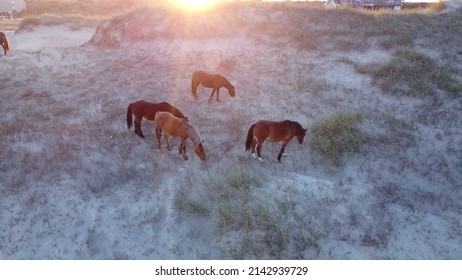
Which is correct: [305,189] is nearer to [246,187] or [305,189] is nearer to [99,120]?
[246,187]

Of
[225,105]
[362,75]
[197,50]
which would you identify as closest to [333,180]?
[225,105]

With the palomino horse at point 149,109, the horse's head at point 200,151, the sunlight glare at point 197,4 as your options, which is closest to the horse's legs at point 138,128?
the palomino horse at point 149,109

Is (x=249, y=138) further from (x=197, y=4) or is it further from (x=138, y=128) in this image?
(x=197, y=4)

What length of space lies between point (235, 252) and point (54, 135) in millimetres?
7467

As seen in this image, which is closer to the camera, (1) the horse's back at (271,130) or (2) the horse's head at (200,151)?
(1) the horse's back at (271,130)

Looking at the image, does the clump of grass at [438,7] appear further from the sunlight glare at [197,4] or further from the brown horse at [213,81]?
the brown horse at [213,81]

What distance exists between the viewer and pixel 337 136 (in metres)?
9.96

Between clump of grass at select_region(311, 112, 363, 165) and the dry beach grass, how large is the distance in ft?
0.18

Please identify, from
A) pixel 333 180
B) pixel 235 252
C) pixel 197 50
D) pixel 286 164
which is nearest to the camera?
pixel 235 252

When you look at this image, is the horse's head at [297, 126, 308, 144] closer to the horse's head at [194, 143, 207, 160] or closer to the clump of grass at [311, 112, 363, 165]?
the clump of grass at [311, 112, 363, 165]

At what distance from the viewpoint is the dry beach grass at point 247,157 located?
7.15m

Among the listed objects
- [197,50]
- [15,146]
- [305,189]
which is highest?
[197,50]

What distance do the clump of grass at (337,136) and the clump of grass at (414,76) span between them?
3.85m

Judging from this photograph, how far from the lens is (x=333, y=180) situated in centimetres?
857
